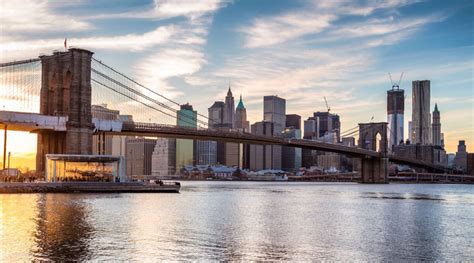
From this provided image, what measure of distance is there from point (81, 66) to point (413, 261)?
60356 mm

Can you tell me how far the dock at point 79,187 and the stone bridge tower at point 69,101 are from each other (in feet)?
30.6

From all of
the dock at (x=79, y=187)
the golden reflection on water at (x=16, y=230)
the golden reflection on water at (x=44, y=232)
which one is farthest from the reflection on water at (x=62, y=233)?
the dock at (x=79, y=187)

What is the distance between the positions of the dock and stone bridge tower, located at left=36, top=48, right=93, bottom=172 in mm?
9315

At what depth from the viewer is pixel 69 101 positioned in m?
77.1

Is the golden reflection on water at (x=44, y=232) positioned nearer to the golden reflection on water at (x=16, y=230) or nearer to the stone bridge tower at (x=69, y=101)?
the golden reflection on water at (x=16, y=230)

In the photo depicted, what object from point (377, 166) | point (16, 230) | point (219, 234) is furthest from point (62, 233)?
point (377, 166)

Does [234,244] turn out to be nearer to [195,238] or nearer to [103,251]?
[195,238]

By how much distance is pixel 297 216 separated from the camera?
141 ft

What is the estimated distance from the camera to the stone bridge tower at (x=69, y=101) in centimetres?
7544

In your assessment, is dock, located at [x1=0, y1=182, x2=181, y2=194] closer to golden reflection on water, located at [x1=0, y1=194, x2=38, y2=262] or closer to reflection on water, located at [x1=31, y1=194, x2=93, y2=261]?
golden reflection on water, located at [x1=0, y1=194, x2=38, y2=262]

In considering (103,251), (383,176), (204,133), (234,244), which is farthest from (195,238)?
(383,176)

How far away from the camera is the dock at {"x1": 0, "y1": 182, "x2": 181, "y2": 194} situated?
62844 mm

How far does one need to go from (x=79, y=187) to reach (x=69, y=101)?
623 inches

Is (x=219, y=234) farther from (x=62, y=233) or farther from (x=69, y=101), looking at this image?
(x=69, y=101)
